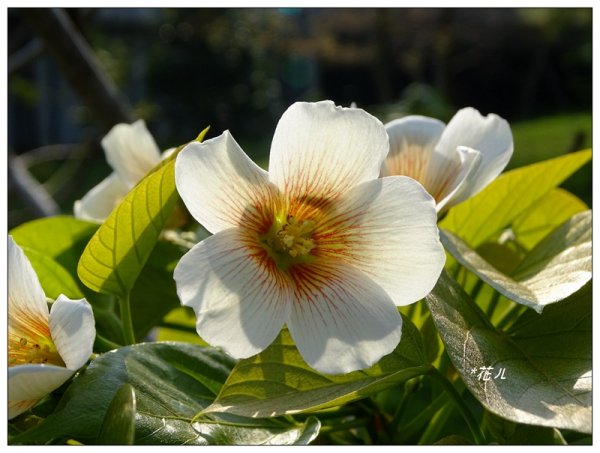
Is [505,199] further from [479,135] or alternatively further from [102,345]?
[102,345]

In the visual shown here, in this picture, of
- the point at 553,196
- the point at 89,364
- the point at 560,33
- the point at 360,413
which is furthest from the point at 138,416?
the point at 560,33

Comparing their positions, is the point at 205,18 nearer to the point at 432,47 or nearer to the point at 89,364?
the point at 432,47

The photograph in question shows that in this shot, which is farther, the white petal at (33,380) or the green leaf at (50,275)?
the green leaf at (50,275)

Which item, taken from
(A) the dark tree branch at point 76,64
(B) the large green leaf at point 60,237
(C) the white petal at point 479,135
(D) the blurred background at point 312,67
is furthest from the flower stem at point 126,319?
(D) the blurred background at point 312,67

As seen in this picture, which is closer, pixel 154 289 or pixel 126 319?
pixel 126 319

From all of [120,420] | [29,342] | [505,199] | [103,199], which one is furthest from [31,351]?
[505,199]

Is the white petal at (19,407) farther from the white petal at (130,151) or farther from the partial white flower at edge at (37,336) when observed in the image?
the white petal at (130,151)
